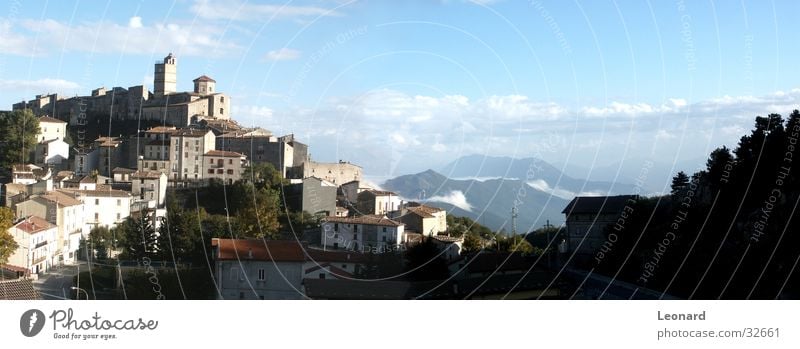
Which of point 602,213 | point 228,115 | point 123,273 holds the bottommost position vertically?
point 123,273

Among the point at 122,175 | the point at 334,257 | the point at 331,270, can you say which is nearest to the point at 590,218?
the point at 334,257

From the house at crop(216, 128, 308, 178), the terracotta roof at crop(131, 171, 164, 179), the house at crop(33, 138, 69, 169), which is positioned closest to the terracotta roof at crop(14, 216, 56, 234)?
the terracotta roof at crop(131, 171, 164, 179)

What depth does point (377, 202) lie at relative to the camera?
13.1 meters

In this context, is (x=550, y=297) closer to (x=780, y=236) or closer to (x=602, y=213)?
(x=780, y=236)

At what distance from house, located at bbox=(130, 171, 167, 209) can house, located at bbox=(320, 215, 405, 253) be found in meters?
4.40

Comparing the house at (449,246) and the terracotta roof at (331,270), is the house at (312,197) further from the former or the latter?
the terracotta roof at (331,270)

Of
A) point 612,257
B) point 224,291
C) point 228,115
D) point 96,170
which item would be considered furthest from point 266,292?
point 228,115

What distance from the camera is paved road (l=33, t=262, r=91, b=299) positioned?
7945 mm

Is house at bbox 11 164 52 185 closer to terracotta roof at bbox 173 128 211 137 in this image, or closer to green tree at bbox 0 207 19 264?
terracotta roof at bbox 173 128 211 137

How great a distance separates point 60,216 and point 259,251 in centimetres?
412

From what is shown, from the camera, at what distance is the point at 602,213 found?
1071 cm

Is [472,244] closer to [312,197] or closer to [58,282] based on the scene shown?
[312,197]
